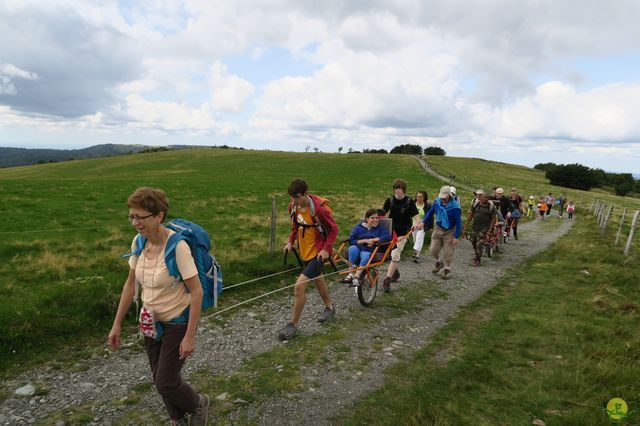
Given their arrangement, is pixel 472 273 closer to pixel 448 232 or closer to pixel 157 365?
pixel 448 232

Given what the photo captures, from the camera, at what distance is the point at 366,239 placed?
25.5 feet

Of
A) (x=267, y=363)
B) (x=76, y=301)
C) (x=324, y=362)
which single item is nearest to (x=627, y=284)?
(x=324, y=362)

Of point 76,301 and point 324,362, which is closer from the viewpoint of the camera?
point 324,362

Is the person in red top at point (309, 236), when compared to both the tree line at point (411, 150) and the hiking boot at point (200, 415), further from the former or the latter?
the tree line at point (411, 150)

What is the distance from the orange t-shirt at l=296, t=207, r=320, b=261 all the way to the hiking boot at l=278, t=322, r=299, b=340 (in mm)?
1104

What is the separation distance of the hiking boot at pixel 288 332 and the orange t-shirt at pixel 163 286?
302 cm

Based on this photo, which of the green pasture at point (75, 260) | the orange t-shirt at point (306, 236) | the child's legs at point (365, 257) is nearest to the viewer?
the green pasture at point (75, 260)

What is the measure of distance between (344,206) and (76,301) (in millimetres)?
20059

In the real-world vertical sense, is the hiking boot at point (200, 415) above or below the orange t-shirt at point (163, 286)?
below

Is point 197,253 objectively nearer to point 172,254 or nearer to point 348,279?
point 172,254

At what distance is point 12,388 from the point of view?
4.63 meters

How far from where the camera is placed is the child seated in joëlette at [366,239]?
7.66m

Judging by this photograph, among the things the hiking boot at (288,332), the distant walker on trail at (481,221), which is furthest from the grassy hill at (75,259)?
the distant walker on trail at (481,221)

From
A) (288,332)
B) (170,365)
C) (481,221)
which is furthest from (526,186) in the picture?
(170,365)
